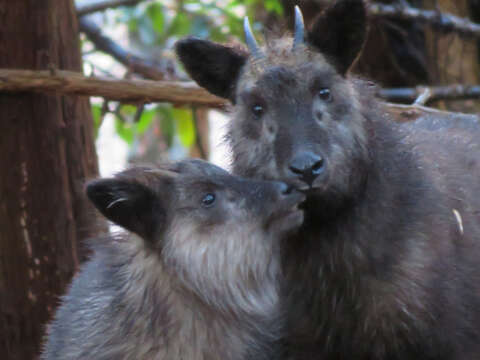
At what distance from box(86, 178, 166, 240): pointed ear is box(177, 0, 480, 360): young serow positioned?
1.89 ft

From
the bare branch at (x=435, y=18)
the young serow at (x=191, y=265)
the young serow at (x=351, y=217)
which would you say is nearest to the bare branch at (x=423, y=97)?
the bare branch at (x=435, y=18)

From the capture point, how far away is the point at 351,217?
175 inches

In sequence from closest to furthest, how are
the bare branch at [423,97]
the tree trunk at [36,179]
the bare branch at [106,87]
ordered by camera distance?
the bare branch at [106,87]
the tree trunk at [36,179]
the bare branch at [423,97]

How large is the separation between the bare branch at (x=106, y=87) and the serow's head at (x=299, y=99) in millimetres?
1042

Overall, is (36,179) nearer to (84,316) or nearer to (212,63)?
(84,316)

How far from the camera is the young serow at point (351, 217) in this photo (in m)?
4.34

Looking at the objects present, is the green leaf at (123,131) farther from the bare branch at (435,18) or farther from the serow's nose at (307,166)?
the serow's nose at (307,166)

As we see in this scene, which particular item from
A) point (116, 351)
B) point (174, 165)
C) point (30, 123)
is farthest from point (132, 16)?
point (116, 351)

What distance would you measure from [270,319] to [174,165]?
3.46 ft

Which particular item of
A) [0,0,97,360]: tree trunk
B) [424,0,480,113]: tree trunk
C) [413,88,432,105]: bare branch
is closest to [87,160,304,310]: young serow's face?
[0,0,97,360]: tree trunk

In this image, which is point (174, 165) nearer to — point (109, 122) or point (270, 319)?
point (270, 319)

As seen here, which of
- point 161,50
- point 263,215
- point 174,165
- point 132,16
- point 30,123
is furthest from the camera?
point 161,50

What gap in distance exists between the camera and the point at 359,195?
4434 mm

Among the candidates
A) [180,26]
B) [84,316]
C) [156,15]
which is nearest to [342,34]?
[84,316]
